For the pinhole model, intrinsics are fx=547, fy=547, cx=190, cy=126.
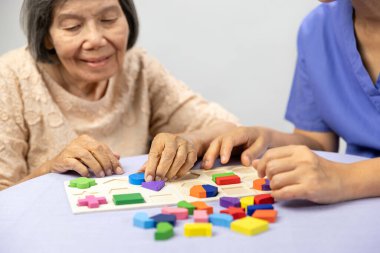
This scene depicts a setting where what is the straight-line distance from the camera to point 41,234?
79 cm

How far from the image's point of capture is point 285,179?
0.87 m

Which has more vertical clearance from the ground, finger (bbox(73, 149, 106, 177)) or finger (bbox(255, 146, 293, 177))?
finger (bbox(255, 146, 293, 177))

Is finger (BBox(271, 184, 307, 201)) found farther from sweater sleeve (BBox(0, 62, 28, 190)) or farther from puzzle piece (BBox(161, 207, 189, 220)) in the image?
sweater sleeve (BBox(0, 62, 28, 190))

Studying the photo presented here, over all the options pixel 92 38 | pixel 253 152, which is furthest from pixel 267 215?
pixel 92 38

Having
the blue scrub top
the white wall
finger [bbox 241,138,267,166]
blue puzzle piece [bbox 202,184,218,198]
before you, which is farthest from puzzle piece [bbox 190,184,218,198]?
the white wall

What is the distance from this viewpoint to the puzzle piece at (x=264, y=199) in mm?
884

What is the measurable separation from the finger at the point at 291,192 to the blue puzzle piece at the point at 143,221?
0.21 meters

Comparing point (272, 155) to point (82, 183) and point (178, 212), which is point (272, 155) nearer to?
point (178, 212)

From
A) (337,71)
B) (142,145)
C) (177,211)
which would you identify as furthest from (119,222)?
(142,145)

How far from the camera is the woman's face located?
4.62 feet

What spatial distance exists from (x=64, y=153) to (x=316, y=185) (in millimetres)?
534

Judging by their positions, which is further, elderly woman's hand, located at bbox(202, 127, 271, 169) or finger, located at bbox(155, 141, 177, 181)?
elderly woman's hand, located at bbox(202, 127, 271, 169)

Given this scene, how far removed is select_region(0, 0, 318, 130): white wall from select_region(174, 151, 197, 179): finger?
135 cm

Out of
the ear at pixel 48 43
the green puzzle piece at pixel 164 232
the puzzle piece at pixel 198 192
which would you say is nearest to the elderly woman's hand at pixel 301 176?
the puzzle piece at pixel 198 192
